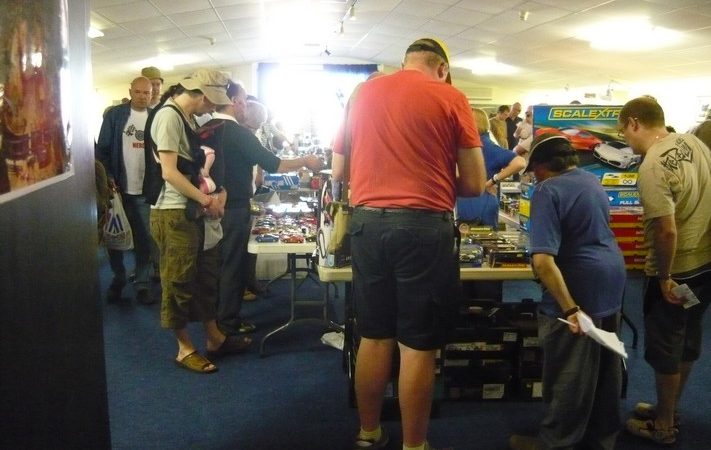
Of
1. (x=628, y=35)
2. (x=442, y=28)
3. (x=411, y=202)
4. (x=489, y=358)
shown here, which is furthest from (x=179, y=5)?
(x=411, y=202)

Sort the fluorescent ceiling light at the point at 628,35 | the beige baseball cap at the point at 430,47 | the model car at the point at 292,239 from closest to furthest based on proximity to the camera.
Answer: the beige baseball cap at the point at 430,47
the model car at the point at 292,239
the fluorescent ceiling light at the point at 628,35

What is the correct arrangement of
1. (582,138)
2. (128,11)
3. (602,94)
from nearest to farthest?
(582,138) < (128,11) < (602,94)

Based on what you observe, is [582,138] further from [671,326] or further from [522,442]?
[522,442]

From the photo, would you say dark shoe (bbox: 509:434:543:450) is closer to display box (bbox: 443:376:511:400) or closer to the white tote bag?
display box (bbox: 443:376:511:400)

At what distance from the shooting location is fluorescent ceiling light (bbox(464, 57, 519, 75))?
35.3 feet

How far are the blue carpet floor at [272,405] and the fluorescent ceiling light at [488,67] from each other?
8.21 m

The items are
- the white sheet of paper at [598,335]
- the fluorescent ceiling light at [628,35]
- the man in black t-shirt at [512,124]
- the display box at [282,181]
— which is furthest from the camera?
the man in black t-shirt at [512,124]

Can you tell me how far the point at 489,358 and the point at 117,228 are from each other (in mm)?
2707

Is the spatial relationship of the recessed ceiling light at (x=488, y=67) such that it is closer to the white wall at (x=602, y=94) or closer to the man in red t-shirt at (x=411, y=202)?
the white wall at (x=602, y=94)

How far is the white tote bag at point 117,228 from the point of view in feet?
13.1

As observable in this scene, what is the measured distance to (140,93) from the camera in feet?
12.8

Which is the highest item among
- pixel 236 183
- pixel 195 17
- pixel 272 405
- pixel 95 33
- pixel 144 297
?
pixel 195 17

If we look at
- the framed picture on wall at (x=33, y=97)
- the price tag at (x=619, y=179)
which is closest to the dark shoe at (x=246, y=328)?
the framed picture on wall at (x=33, y=97)

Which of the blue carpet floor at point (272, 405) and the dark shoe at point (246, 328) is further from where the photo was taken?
the dark shoe at point (246, 328)
